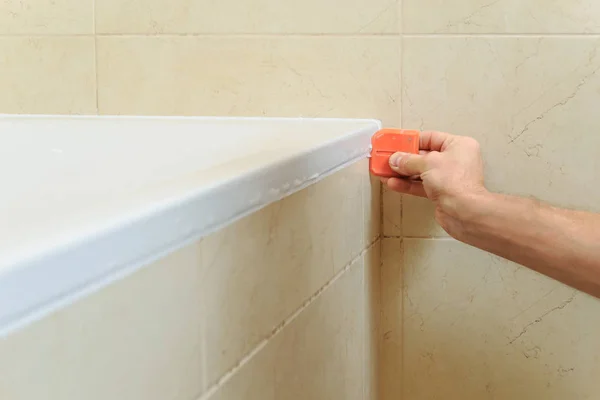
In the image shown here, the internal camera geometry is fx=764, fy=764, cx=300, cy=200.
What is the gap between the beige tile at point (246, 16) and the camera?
108cm

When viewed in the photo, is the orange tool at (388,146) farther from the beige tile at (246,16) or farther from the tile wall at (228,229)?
the beige tile at (246,16)

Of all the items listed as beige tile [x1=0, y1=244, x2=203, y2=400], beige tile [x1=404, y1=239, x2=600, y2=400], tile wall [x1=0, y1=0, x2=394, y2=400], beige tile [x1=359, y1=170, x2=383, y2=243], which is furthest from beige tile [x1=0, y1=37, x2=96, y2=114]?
beige tile [x1=0, y1=244, x2=203, y2=400]

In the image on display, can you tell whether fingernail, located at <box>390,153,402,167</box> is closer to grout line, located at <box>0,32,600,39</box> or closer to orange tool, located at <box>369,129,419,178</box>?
orange tool, located at <box>369,129,419,178</box>

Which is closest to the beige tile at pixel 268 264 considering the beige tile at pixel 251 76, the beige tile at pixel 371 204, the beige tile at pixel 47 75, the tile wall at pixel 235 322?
the tile wall at pixel 235 322

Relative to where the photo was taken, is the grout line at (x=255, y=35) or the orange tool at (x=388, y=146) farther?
the grout line at (x=255, y=35)

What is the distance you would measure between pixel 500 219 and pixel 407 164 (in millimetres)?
155

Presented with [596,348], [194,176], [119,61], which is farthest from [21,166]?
[596,348]

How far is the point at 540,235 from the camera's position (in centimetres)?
81

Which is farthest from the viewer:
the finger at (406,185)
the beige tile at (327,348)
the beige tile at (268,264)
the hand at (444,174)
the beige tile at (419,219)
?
the beige tile at (419,219)

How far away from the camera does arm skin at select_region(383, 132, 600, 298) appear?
0.78m

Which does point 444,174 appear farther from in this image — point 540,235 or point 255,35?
point 255,35

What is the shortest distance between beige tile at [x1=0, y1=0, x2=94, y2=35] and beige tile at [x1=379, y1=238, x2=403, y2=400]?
0.57 metres

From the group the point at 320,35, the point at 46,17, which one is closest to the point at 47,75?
the point at 46,17

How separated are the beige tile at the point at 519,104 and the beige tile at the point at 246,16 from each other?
0.07 metres
